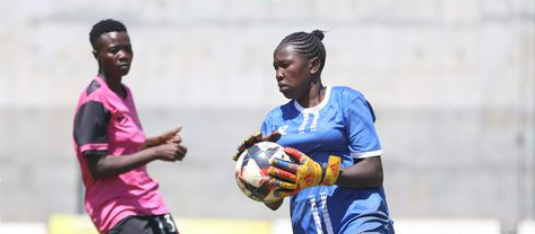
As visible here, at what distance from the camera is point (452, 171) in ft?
50.2

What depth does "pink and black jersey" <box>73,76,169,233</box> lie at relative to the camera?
666 cm

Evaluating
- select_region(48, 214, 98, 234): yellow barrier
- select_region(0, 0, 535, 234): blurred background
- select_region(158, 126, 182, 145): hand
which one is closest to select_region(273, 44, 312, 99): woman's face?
select_region(158, 126, 182, 145): hand

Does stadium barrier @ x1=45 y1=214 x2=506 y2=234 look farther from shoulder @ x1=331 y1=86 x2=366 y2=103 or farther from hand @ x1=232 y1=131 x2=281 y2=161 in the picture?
hand @ x1=232 y1=131 x2=281 y2=161

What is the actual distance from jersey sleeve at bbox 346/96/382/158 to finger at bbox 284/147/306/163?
0.36 metres

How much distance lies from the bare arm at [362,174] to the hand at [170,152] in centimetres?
116

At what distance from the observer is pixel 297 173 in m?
5.55

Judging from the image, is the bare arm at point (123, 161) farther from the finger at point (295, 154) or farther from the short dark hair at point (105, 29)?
the finger at point (295, 154)

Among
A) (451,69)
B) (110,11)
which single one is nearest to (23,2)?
(110,11)

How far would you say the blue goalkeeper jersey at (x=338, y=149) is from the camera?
19.2ft

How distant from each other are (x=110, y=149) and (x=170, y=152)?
1.34ft

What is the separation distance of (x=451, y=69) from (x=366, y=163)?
9739mm

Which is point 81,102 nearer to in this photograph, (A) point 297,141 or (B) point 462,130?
(A) point 297,141

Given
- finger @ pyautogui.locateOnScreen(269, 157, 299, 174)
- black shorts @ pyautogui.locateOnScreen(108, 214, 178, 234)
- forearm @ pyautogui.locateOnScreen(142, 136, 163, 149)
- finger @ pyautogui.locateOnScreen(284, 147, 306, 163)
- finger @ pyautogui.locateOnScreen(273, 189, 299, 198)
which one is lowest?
black shorts @ pyautogui.locateOnScreen(108, 214, 178, 234)

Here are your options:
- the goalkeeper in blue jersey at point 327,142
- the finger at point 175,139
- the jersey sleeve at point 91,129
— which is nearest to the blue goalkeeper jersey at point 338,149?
the goalkeeper in blue jersey at point 327,142
